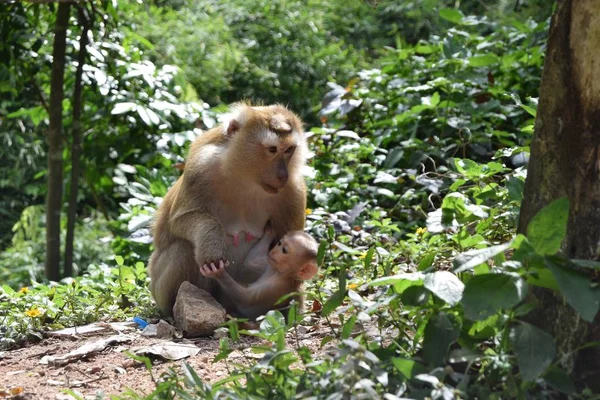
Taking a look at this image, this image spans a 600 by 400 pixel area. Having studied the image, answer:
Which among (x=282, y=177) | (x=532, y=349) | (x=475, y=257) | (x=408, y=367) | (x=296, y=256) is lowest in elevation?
(x=296, y=256)

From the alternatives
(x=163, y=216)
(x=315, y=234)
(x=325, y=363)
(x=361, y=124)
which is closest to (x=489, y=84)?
(x=361, y=124)

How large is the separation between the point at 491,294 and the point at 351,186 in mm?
4219

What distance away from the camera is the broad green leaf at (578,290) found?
2.71 m

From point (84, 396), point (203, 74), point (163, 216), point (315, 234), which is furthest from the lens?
point (203, 74)

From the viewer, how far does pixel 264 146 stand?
5.09m

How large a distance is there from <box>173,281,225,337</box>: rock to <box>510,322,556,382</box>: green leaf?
205 cm

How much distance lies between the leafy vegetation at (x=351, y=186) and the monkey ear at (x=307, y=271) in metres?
0.18

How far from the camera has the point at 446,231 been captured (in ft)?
18.0

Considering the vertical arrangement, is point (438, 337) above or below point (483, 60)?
below

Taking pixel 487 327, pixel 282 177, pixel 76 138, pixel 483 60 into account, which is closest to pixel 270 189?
pixel 282 177

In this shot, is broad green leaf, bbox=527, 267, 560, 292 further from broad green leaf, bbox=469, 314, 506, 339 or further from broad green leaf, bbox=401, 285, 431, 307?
broad green leaf, bbox=401, 285, 431, 307

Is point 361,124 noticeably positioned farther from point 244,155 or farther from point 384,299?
point 384,299

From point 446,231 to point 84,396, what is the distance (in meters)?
2.60

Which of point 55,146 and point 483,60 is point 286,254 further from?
point 483,60
